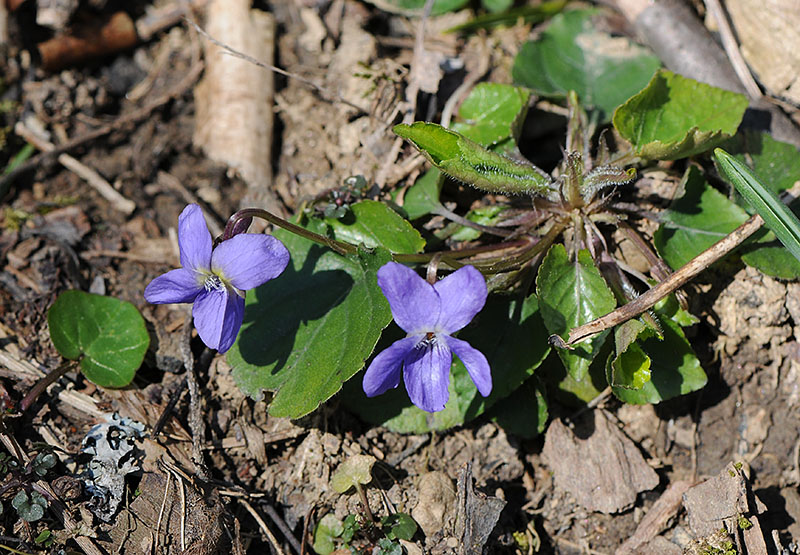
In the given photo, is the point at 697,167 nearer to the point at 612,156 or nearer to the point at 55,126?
the point at 612,156


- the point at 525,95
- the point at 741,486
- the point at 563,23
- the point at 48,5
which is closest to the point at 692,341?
the point at 741,486

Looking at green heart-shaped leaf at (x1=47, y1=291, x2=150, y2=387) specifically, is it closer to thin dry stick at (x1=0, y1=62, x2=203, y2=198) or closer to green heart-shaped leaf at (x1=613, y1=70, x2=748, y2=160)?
thin dry stick at (x1=0, y1=62, x2=203, y2=198)

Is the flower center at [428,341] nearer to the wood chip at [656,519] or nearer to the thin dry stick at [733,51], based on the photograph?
the wood chip at [656,519]

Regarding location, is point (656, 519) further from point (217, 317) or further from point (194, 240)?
point (194, 240)

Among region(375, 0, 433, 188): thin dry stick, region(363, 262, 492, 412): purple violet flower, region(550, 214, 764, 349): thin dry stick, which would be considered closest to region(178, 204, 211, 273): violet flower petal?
region(363, 262, 492, 412): purple violet flower

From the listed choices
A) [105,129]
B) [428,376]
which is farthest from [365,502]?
[105,129]

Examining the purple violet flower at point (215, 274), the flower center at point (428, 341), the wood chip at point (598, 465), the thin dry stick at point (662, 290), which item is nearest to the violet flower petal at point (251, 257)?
the purple violet flower at point (215, 274)
